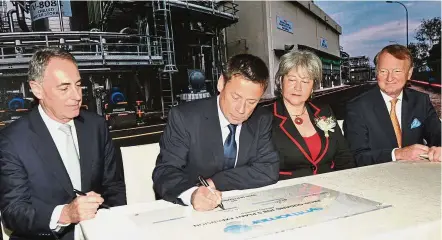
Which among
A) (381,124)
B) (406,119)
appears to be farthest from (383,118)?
(406,119)

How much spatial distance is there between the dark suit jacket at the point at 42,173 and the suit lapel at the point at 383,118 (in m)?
1.64

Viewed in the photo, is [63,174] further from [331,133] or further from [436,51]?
[436,51]

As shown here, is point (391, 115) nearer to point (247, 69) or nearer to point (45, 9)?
point (247, 69)

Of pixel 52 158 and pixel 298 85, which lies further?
pixel 298 85

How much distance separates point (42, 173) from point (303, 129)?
1.40 m

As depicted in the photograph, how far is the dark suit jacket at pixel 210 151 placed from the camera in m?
1.52

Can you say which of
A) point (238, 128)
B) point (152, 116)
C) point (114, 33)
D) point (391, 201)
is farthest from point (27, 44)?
point (391, 201)

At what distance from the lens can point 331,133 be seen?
2064 millimetres

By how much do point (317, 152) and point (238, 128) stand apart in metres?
0.58

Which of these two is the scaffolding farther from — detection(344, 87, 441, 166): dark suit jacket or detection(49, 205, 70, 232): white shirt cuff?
detection(49, 205, 70, 232): white shirt cuff

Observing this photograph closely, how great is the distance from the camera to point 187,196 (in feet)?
4.25

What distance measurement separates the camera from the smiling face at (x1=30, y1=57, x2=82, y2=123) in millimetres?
1606

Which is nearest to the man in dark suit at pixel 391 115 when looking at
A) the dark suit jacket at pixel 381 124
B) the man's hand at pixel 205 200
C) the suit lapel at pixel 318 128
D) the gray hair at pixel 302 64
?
the dark suit jacket at pixel 381 124

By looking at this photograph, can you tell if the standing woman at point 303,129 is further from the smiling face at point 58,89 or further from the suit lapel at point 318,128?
the smiling face at point 58,89
